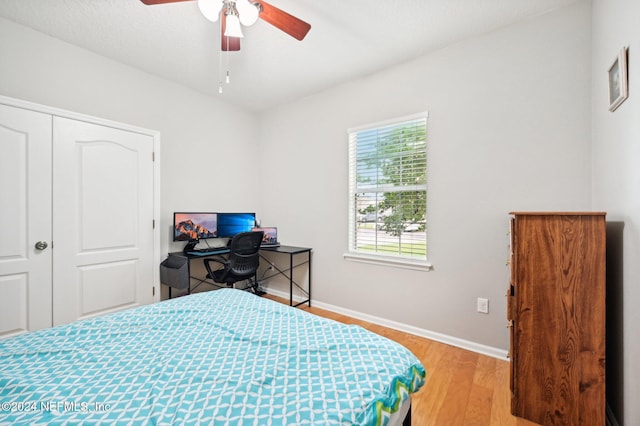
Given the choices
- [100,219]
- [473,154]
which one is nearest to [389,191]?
[473,154]

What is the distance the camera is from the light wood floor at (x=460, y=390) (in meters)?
1.60

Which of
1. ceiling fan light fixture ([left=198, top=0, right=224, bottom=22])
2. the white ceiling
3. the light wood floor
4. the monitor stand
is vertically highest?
the white ceiling

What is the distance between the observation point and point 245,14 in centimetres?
161

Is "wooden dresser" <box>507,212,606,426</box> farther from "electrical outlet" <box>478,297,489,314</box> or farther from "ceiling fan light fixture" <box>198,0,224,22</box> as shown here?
"ceiling fan light fixture" <box>198,0,224,22</box>

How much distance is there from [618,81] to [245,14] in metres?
2.04

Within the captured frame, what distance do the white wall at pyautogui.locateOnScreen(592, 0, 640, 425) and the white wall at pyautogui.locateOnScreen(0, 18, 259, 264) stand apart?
3548 mm

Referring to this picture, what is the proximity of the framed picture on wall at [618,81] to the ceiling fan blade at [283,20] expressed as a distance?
1.65 meters

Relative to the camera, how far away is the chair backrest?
2.96 metres

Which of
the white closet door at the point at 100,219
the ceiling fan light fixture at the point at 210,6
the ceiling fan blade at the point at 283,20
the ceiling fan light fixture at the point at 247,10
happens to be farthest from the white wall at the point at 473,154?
the white closet door at the point at 100,219

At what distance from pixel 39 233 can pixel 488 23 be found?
3889mm

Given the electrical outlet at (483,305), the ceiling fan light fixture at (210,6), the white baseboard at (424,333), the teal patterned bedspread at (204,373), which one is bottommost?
the white baseboard at (424,333)

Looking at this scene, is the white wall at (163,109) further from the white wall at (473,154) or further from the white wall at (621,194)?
the white wall at (621,194)

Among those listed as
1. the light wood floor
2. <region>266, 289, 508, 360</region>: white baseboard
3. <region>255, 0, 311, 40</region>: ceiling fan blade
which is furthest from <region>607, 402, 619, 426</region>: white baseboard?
<region>255, 0, 311, 40</region>: ceiling fan blade

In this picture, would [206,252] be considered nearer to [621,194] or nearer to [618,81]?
[621,194]
